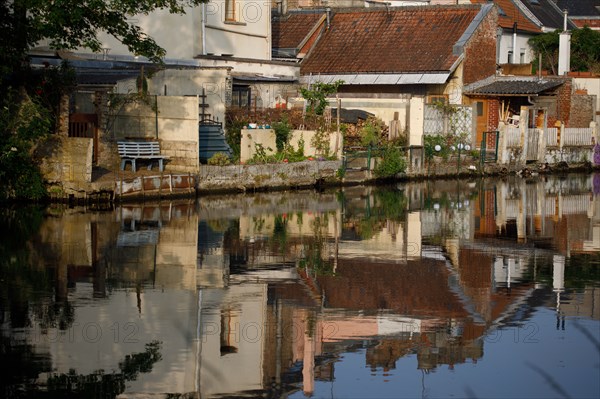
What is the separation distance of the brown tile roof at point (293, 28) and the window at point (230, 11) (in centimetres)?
659

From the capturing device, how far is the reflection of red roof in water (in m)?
13.8

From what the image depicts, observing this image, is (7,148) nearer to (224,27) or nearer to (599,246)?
(599,246)

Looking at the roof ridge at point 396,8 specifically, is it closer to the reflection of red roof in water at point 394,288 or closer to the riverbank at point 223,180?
the riverbank at point 223,180

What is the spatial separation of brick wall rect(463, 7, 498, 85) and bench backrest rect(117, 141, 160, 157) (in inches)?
735

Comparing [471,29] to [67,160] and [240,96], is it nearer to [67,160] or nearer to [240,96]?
[240,96]

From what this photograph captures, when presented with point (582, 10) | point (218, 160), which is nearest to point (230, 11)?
point (218, 160)

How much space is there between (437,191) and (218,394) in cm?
2322

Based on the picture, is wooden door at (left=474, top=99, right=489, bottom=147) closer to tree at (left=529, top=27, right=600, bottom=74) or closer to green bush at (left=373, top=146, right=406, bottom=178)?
green bush at (left=373, top=146, right=406, bottom=178)

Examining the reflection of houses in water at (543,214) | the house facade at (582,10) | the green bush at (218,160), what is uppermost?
the house facade at (582,10)

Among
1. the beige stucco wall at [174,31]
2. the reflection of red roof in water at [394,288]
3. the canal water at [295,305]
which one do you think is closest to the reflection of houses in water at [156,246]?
the canal water at [295,305]

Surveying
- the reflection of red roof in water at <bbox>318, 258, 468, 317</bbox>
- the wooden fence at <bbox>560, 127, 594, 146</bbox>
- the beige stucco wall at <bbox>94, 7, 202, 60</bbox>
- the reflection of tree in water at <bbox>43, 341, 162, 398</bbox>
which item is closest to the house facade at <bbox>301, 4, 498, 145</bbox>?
the wooden fence at <bbox>560, 127, 594, 146</bbox>

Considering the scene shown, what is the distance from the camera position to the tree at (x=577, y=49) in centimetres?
5444

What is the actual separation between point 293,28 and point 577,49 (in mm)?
15445

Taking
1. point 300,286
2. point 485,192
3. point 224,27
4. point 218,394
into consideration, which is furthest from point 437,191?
point 218,394
